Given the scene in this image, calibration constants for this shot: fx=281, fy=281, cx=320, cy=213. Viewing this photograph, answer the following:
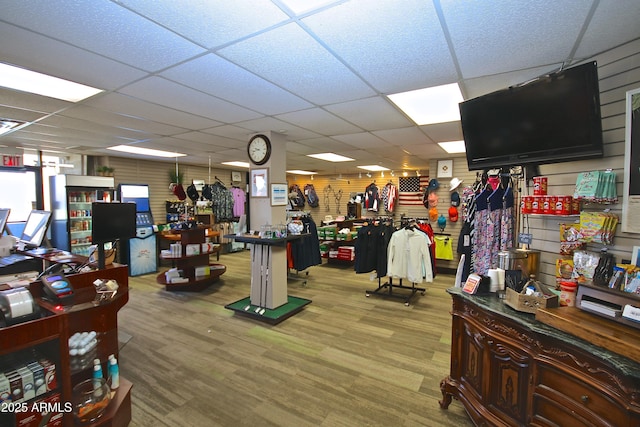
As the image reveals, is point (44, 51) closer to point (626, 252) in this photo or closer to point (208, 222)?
point (626, 252)

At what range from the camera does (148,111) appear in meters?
3.49

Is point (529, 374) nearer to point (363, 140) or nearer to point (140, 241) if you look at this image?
point (363, 140)

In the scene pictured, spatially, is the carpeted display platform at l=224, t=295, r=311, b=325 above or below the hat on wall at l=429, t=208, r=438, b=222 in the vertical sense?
below

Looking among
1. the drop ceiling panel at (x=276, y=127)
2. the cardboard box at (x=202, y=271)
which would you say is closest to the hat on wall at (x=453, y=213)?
the drop ceiling panel at (x=276, y=127)

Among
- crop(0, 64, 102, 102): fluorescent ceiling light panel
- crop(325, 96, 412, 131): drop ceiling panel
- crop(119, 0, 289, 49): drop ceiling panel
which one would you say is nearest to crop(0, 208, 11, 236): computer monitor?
crop(0, 64, 102, 102): fluorescent ceiling light panel

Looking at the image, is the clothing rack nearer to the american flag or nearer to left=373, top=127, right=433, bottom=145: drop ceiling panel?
left=373, top=127, right=433, bottom=145: drop ceiling panel

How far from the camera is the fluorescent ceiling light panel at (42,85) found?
2.51 metres

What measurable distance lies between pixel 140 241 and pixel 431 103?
6918 millimetres

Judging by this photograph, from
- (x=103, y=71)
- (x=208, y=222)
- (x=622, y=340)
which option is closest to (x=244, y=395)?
(x=622, y=340)

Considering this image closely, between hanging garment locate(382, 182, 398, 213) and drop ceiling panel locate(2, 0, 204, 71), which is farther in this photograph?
hanging garment locate(382, 182, 398, 213)

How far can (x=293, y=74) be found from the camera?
2.42 meters

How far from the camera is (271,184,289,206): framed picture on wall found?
439cm

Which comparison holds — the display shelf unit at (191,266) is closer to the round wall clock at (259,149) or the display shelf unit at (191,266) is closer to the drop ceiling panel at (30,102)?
the round wall clock at (259,149)

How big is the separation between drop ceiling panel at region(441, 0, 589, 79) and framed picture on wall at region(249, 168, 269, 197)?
9.76ft
